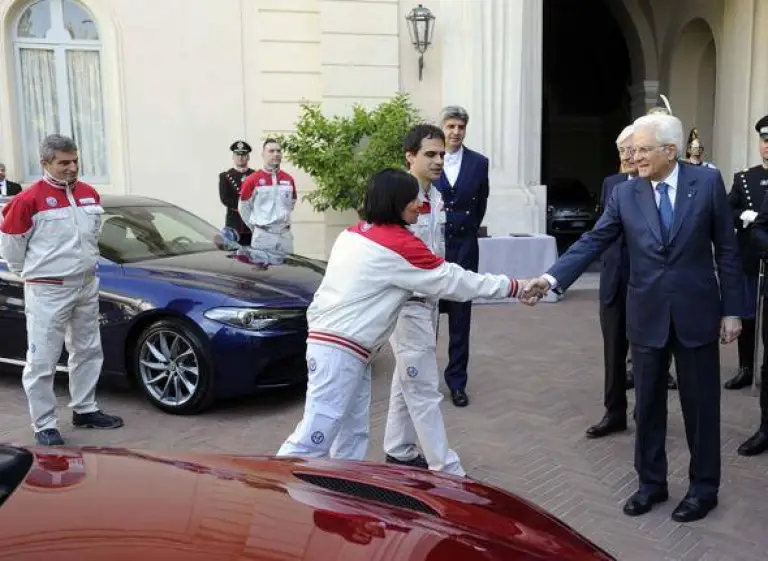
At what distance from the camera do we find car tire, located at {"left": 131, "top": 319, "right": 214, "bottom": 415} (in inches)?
216

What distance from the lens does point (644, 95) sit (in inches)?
666

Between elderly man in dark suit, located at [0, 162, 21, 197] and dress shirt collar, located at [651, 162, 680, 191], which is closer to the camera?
dress shirt collar, located at [651, 162, 680, 191]

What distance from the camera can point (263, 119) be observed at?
460 inches

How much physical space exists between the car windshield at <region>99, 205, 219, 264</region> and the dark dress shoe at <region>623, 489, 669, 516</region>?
13.4 feet

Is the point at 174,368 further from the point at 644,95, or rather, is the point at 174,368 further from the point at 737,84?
the point at 644,95

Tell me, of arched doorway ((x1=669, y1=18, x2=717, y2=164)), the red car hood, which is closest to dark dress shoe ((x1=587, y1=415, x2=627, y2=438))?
the red car hood

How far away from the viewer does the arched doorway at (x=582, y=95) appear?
82.3 ft

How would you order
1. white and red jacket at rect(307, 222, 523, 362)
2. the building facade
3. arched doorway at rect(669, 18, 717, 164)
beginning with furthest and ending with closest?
arched doorway at rect(669, 18, 717, 164) < the building facade < white and red jacket at rect(307, 222, 523, 362)

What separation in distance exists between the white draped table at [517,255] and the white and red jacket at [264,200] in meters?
2.98

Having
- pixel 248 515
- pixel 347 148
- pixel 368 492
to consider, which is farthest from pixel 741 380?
pixel 347 148

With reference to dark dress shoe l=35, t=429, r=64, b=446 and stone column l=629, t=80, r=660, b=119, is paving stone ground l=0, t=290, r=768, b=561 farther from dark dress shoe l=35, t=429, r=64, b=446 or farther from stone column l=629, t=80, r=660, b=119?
stone column l=629, t=80, r=660, b=119

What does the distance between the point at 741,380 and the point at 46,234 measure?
530 centimetres

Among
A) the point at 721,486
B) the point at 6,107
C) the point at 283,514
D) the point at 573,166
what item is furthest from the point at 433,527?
the point at 573,166

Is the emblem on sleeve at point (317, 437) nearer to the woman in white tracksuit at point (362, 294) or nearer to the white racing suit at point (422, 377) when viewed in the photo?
the woman in white tracksuit at point (362, 294)
